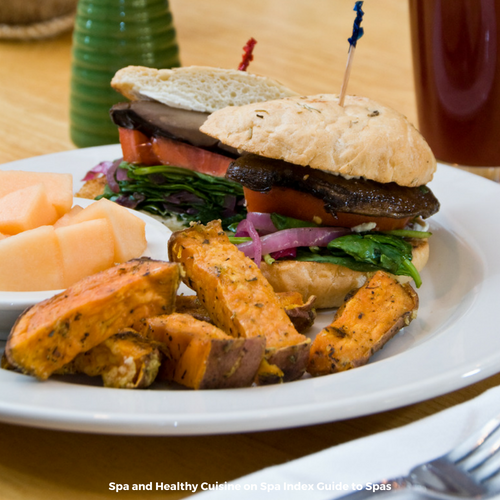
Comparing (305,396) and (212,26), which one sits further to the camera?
(212,26)

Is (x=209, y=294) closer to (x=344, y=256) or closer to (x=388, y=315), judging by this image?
(x=388, y=315)

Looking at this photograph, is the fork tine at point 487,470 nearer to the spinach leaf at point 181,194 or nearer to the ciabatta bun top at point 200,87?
the spinach leaf at point 181,194

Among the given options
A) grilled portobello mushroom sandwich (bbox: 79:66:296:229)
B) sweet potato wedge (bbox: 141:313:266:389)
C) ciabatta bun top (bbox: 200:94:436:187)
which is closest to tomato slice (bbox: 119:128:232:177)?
grilled portobello mushroom sandwich (bbox: 79:66:296:229)

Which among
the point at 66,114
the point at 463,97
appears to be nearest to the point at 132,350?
the point at 463,97

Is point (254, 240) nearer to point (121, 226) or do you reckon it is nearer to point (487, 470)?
point (121, 226)

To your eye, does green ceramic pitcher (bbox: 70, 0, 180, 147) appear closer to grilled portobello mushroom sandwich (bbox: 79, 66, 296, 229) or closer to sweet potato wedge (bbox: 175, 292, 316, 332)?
grilled portobello mushroom sandwich (bbox: 79, 66, 296, 229)

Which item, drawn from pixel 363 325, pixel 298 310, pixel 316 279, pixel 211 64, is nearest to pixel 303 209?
pixel 316 279

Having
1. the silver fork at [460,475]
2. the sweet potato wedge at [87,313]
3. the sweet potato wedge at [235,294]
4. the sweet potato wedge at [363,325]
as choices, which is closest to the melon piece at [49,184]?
the sweet potato wedge at [235,294]
